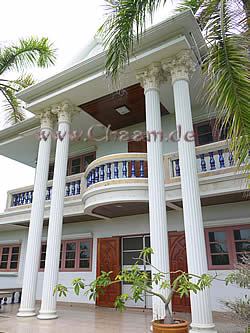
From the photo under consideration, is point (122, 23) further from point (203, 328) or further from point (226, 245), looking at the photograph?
point (226, 245)

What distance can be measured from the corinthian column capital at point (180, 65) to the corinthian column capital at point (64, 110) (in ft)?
10.9

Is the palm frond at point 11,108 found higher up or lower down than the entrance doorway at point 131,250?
higher up

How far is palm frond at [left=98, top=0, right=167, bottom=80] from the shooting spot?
501cm

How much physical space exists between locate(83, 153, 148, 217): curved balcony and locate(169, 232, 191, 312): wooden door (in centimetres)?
138

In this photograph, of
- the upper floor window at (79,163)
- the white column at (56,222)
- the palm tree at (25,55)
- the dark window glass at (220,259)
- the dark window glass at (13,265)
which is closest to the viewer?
the white column at (56,222)

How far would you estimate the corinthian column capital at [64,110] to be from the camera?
8992mm

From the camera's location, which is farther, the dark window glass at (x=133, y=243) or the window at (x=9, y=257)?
the window at (x=9, y=257)

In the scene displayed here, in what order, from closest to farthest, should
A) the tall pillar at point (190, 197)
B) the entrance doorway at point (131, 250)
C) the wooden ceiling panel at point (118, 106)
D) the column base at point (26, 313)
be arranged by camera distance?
→ the tall pillar at point (190, 197), the column base at point (26, 313), the wooden ceiling panel at point (118, 106), the entrance doorway at point (131, 250)

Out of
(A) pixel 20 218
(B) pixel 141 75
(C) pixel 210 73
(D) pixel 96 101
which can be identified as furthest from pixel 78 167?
(C) pixel 210 73

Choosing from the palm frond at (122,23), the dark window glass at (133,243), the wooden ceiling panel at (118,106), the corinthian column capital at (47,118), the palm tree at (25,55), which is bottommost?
the dark window glass at (133,243)

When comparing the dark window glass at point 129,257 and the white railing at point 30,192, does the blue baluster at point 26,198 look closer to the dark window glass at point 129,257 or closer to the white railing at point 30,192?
the white railing at point 30,192

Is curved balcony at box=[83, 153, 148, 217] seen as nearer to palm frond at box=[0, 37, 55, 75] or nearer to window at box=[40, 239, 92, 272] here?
window at box=[40, 239, 92, 272]

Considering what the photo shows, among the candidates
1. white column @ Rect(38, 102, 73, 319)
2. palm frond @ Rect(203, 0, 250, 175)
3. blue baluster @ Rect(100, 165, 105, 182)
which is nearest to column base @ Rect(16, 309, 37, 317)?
white column @ Rect(38, 102, 73, 319)

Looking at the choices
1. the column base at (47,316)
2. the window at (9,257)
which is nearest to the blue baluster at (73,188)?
the column base at (47,316)
